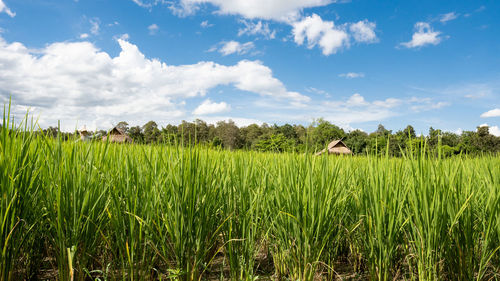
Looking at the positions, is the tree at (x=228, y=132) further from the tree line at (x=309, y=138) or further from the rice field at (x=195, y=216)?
the rice field at (x=195, y=216)

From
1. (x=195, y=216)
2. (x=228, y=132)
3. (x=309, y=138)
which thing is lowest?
(x=195, y=216)

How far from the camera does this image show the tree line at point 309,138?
7.45 ft

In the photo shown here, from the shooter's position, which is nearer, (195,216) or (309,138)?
(195,216)

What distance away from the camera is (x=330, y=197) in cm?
197

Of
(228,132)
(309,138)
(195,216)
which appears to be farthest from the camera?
(228,132)

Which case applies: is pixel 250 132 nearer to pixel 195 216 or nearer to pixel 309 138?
pixel 309 138

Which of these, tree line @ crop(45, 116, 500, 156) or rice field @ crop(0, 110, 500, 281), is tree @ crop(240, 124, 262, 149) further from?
rice field @ crop(0, 110, 500, 281)

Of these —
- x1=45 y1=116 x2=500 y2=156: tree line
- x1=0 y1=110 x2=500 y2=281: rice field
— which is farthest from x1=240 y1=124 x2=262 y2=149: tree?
x1=0 y1=110 x2=500 y2=281: rice field

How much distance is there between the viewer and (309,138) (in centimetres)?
239

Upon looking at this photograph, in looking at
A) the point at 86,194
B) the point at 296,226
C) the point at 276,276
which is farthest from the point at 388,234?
the point at 86,194

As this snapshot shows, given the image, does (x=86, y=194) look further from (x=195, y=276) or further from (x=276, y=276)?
(x=276, y=276)

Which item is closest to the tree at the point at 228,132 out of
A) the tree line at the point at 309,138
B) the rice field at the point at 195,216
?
the tree line at the point at 309,138

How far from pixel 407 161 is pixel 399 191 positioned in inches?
12.0

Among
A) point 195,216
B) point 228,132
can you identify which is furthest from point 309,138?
point 228,132
